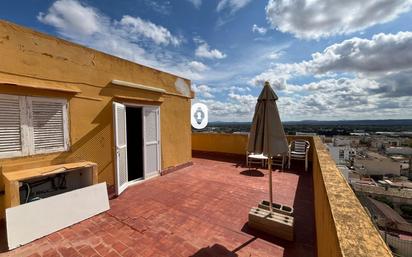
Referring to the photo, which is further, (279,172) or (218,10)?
(218,10)

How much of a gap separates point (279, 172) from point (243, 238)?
4.32m

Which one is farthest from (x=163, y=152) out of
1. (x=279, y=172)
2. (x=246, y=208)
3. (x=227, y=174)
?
(x=279, y=172)

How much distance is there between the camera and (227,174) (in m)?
7.00

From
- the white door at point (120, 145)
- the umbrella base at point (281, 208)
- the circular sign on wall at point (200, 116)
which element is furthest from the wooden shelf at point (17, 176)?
the circular sign on wall at point (200, 116)

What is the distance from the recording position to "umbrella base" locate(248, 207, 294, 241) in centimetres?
326

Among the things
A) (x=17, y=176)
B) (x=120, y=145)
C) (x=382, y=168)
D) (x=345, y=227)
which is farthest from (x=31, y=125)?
(x=382, y=168)

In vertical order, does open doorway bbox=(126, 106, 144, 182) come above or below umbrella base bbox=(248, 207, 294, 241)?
above

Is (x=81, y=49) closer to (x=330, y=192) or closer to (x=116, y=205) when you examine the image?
(x=116, y=205)

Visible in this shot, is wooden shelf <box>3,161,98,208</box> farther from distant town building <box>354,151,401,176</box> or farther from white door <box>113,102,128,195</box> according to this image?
distant town building <box>354,151,401,176</box>

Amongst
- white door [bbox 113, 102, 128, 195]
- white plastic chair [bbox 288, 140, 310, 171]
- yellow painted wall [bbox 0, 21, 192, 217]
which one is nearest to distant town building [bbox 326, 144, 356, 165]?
white plastic chair [bbox 288, 140, 310, 171]

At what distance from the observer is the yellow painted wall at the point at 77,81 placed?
3.55 metres

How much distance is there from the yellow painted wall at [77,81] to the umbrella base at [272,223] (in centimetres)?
365

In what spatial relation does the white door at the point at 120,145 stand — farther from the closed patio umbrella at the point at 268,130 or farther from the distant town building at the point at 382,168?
the distant town building at the point at 382,168

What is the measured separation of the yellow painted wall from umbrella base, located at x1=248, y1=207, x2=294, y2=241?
365 cm
